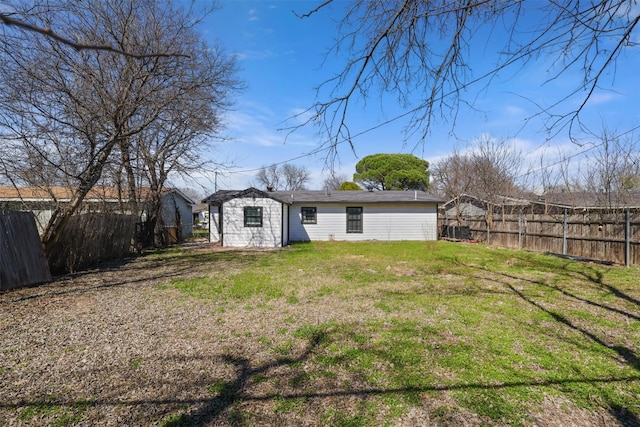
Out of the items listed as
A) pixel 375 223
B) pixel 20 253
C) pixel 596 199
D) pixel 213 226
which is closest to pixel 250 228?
pixel 213 226

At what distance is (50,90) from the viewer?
664 cm

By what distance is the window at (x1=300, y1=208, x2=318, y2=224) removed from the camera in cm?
1680

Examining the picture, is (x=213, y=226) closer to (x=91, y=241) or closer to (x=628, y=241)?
(x=91, y=241)

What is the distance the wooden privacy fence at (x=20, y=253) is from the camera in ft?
19.4

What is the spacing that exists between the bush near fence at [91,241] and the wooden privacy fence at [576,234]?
47.1ft

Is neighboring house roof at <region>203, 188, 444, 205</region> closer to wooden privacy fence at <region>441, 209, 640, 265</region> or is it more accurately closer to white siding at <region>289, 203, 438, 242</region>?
white siding at <region>289, 203, 438, 242</region>

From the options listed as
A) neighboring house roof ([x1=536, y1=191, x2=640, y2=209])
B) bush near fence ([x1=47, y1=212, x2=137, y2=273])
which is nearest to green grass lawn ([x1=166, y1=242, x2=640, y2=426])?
bush near fence ([x1=47, y1=212, x2=137, y2=273])

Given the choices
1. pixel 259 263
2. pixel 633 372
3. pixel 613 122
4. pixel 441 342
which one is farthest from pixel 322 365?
pixel 613 122

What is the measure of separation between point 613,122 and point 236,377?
1292 cm

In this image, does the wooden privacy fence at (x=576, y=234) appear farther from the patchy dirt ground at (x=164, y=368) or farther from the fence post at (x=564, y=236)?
the patchy dirt ground at (x=164, y=368)

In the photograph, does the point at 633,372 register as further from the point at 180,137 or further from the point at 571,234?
the point at 180,137

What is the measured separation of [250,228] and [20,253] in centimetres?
846

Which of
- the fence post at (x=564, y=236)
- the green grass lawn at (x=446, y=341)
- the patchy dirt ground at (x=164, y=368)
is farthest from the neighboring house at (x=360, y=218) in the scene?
the patchy dirt ground at (x=164, y=368)

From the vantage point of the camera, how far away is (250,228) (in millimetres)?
14195
